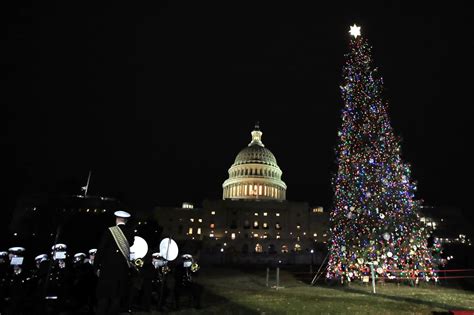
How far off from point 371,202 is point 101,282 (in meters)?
18.9

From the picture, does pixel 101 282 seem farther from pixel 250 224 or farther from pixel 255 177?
pixel 255 177

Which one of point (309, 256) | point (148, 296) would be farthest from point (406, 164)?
point (309, 256)

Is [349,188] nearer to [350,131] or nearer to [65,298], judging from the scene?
[350,131]

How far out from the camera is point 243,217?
310 feet

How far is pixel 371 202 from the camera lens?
22797 millimetres

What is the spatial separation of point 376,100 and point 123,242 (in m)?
21.0

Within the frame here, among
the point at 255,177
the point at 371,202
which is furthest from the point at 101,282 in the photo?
the point at 255,177

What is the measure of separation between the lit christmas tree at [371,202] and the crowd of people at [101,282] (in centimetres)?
1227

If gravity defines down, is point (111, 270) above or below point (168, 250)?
below

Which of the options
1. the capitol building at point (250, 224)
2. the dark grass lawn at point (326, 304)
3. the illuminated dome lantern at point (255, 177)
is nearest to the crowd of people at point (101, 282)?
the dark grass lawn at point (326, 304)

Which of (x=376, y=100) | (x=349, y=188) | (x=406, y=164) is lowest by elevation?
(x=349, y=188)

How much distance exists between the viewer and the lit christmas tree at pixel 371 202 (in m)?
22.2

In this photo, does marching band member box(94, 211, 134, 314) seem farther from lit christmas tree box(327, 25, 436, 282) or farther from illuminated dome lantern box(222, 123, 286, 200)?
illuminated dome lantern box(222, 123, 286, 200)

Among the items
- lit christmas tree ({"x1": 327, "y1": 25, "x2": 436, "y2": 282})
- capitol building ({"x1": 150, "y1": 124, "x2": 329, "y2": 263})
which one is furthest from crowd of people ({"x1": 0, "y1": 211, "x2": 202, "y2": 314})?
capitol building ({"x1": 150, "y1": 124, "x2": 329, "y2": 263})
